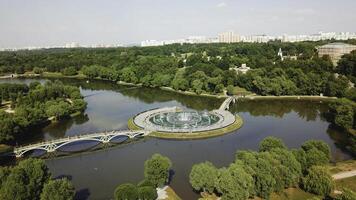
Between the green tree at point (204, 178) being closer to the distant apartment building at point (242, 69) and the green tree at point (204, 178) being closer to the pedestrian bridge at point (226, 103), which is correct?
the pedestrian bridge at point (226, 103)

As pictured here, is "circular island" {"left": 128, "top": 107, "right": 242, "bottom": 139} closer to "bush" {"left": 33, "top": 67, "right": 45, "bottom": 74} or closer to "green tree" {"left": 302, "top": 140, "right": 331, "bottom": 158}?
"green tree" {"left": 302, "top": 140, "right": 331, "bottom": 158}

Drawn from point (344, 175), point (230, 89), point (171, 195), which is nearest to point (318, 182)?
point (344, 175)

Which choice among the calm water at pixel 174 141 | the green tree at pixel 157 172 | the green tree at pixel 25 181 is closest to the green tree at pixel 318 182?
the calm water at pixel 174 141

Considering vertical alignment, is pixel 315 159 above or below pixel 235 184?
above

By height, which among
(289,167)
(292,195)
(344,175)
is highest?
(289,167)

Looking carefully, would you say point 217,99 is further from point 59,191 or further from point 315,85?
point 59,191

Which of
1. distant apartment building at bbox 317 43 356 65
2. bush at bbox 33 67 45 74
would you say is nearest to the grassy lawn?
distant apartment building at bbox 317 43 356 65

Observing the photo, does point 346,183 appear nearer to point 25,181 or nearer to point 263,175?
point 263,175
